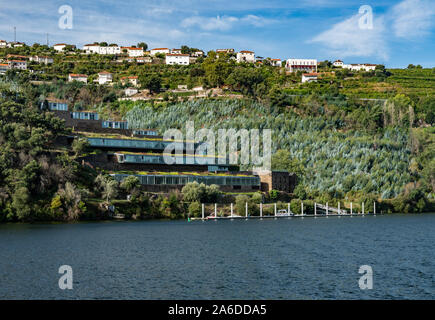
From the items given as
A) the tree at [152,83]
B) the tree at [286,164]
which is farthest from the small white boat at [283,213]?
the tree at [152,83]

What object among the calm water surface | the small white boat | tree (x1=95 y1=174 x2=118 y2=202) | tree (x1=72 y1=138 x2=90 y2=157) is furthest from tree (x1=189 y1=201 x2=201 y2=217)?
tree (x1=72 y1=138 x2=90 y2=157)

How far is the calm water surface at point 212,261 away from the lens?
4291cm

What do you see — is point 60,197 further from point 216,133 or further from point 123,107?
point 123,107

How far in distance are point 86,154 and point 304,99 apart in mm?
96901

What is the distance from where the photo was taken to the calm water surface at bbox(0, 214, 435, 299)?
4291 cm

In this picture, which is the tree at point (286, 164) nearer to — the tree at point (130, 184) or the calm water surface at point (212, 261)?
the tree at point (130, 184)

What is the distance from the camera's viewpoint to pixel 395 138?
164125 millimetres

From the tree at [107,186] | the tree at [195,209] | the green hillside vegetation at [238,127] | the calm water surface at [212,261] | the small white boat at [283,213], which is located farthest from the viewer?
the small white boat at [283,213]

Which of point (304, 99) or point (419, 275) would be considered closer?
point (419, 275)

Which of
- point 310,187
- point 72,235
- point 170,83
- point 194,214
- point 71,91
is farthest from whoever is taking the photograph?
point 170,83

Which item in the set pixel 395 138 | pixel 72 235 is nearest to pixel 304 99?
pixel 395 138

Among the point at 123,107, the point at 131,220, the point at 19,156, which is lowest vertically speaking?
the point at 131,220

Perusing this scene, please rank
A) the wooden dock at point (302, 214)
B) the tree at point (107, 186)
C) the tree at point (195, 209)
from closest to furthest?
1. the tree at point (107, 186)
2. the tree at point (195, 209)
3. the wooden dock at point (302, 214)

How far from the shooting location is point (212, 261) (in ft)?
183
